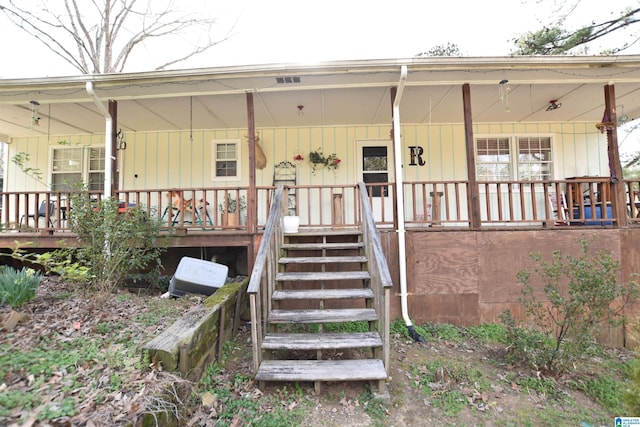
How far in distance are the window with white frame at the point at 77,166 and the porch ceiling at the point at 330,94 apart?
1.71 feet

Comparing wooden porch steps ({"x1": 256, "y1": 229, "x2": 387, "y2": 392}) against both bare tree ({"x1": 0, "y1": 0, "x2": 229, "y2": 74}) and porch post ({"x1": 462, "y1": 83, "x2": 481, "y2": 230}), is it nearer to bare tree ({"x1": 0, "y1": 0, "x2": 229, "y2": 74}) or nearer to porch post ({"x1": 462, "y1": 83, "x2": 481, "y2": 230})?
porch post ({"x1": 462, "y1": 83, "x2": 481, "y2": 230})

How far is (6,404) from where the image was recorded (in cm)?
174

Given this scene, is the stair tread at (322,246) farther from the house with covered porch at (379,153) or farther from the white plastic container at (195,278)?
the white plastic container at (195,278)

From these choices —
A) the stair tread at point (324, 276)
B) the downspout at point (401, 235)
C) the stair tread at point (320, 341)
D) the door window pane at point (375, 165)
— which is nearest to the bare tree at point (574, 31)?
the door window pane at point (375, 165)

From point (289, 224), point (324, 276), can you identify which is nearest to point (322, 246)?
point (324, 276)

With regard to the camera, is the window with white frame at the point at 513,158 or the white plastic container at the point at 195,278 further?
the window with white frame at the point at 513,158

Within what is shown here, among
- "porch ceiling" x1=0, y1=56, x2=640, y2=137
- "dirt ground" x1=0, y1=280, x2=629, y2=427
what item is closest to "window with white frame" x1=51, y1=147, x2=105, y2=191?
"porch ceiling" x1=0, y1=56, x2=640, y2=137

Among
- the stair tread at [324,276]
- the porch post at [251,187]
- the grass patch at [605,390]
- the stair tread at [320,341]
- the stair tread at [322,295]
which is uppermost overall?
the porch post at [251,187]

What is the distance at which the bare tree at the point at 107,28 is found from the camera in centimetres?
1119

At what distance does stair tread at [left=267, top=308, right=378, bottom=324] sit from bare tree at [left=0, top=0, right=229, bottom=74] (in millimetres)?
→ 12954

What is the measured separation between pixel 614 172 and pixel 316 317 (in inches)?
202

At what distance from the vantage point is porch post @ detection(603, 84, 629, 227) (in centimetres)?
461

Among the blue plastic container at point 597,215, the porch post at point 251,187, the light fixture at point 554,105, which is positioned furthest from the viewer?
the light fixture at point 554,105

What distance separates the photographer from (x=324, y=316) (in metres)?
3.34
